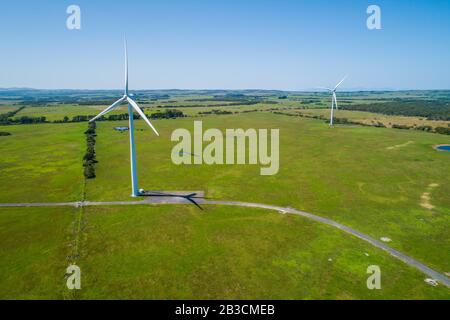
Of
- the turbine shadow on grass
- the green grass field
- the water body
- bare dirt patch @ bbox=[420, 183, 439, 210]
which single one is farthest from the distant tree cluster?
the water body

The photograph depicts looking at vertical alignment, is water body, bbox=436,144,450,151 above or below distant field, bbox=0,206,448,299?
above

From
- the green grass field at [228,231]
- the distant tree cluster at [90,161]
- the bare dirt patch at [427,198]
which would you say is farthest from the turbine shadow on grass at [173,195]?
the bare dirt patch at [427,198]

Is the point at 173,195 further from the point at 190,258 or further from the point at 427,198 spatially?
the point at 427,198

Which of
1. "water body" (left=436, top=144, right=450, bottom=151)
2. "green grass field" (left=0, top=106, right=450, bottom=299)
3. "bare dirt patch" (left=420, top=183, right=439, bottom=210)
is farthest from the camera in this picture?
"water body" (left=436, top=144, right=450, bottom=151)


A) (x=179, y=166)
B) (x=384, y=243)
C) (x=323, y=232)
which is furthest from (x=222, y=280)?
(x=179, y=166)

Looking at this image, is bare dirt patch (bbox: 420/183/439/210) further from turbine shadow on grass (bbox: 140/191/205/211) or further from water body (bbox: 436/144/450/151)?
water body (bbox: 436/144/450/151)

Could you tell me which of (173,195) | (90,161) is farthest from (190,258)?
(90,161)

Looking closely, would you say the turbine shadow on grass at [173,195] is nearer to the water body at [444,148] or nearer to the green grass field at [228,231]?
the green grass field at [228,231]
